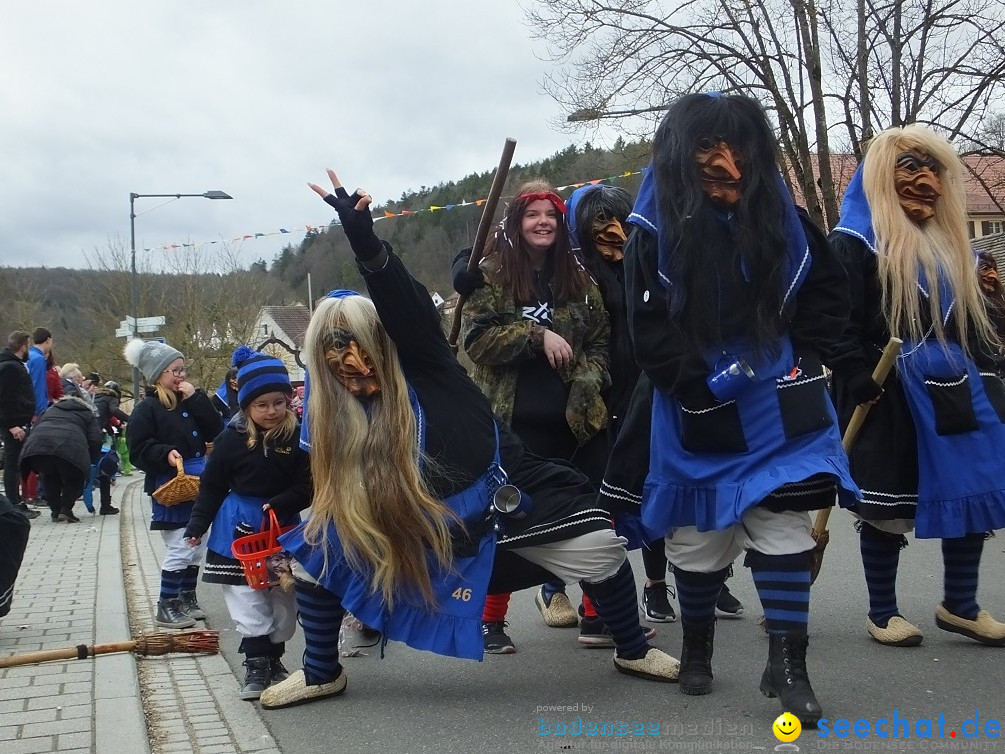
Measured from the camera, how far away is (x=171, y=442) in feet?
20.7

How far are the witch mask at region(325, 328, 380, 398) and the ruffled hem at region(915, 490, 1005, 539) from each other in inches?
82.2

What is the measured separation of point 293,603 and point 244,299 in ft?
120

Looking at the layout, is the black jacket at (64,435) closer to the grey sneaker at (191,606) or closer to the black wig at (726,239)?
the grey sneaker at (191,606)

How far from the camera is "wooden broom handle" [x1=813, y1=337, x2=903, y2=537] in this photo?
3889 mm

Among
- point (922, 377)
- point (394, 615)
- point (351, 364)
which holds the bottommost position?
point (394, 615)

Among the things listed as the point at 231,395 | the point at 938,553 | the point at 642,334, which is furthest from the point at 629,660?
the point at 231,395

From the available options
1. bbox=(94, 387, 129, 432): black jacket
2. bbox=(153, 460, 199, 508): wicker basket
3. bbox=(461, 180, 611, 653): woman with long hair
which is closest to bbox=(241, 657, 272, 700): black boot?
bbox=(461, 180, 611, 653): woman with long hair

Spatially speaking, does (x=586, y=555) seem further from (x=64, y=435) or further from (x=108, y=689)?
(x=64, y=435)

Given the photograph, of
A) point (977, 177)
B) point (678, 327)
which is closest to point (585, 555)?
point (678, 327)

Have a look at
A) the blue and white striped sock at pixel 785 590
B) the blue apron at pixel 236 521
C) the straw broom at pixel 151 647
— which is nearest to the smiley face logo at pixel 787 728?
the blue and white striped sock at pixel 785 590

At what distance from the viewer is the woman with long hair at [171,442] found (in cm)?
578

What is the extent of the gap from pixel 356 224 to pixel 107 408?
13.0 metres

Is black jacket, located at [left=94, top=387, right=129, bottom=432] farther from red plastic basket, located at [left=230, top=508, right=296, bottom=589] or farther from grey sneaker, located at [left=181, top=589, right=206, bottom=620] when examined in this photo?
red plastic basket, located at [left=230, top=508, right=296, bottom=589]

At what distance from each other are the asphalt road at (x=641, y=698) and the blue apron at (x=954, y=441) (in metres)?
0.53
